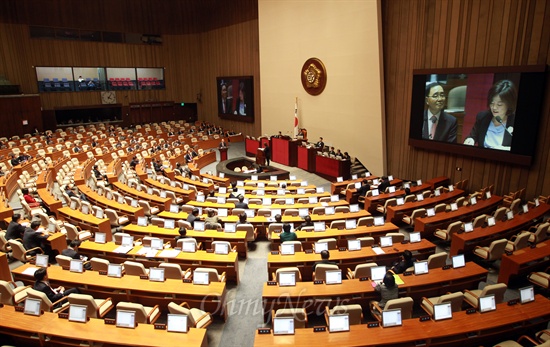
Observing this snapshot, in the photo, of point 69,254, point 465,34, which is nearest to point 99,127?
point 69,254

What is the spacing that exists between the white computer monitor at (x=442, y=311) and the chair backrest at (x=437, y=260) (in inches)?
69.3

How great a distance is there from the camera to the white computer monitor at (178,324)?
491 cm

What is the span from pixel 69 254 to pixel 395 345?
6.12 m

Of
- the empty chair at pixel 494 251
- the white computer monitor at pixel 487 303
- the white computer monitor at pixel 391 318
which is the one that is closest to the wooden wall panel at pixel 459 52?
the empty chair at pixel 494 251

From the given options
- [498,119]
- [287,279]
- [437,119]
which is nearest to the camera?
[287,279]

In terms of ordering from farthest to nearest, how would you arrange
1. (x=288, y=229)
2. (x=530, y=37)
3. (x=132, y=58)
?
(x=132, y=58) < (x=530, y=37) < (x=288, y=229)

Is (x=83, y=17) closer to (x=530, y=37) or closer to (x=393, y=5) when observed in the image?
(x=393, y=5)

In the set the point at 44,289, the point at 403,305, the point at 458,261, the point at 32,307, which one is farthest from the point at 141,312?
the point at 458,261

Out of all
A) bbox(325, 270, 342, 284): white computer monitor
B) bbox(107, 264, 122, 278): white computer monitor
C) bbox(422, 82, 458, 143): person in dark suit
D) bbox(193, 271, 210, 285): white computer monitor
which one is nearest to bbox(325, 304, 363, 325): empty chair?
bbox(325, 270, 342, 284): white computer monitor

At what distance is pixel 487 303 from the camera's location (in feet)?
17.4

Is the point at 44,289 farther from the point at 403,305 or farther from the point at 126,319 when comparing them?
the point at 403,305

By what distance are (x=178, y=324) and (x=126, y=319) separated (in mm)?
791

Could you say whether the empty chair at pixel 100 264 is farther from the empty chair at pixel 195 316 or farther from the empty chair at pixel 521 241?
the empty chair at pixel 521 241

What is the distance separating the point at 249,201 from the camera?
11352 mm
